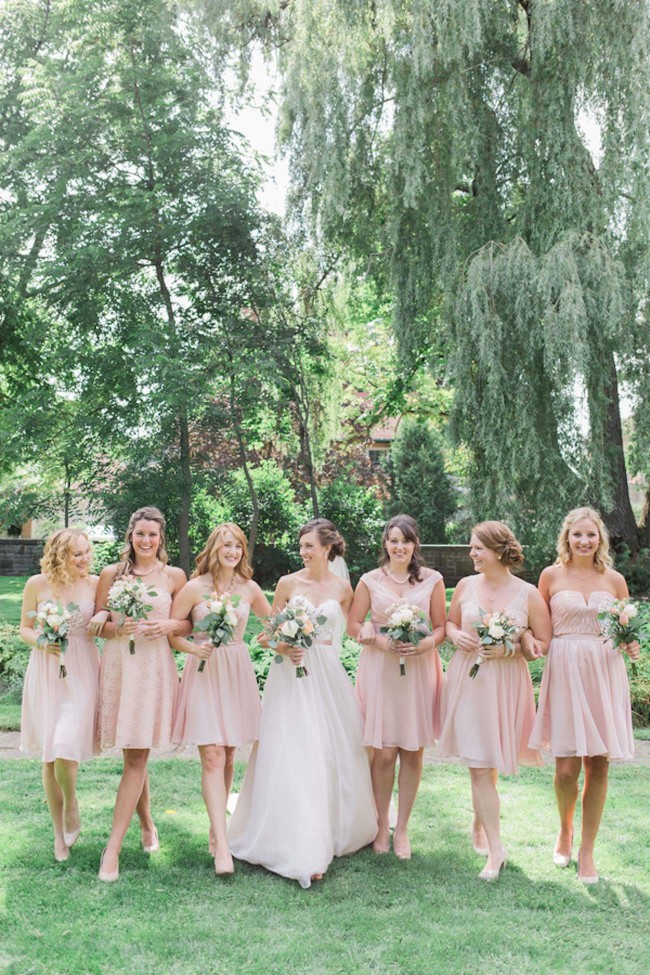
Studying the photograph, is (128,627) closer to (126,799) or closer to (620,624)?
(126,799)

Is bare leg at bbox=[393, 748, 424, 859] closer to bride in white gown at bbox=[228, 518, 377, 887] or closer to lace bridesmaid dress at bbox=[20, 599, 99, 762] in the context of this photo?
bride in white gown at bbox=[228, 518, 377, 887]

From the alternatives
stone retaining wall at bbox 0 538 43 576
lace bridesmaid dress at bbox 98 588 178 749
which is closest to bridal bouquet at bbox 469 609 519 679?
lace bridesmaid dress at bbox 98 588 178 749

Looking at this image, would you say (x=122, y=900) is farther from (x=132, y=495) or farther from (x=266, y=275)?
(x=266, y=275)

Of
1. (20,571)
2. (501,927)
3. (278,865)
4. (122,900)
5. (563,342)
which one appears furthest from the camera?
(20,571)

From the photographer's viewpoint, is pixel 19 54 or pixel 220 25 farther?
pixel 19 54

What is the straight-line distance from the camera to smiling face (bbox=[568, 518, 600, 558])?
15.9 feet

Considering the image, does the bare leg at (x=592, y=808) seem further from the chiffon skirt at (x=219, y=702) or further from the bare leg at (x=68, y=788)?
the bare leg at (x=68, y=788)

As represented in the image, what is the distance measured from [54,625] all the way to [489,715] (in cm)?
230

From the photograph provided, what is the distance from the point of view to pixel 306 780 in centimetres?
468

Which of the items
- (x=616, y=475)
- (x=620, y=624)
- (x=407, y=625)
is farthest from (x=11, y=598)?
(x=620, y=624)

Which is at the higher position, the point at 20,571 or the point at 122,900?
the point at 20,571

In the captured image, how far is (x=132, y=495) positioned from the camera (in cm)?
1386

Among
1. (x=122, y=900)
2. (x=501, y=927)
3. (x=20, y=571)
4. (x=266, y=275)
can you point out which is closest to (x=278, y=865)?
(x=122, y=900)

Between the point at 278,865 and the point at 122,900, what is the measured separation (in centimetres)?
79
